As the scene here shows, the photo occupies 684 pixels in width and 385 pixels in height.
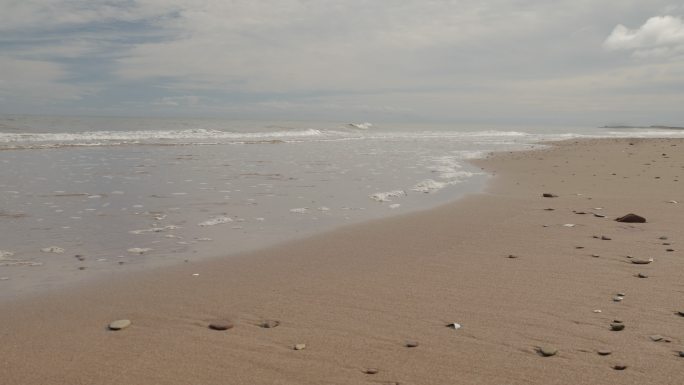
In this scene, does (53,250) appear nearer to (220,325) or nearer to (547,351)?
(220,325)

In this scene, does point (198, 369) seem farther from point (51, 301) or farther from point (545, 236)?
point (545, 236)

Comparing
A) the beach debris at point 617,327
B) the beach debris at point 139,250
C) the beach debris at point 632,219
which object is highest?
the beach debris at point 632,219

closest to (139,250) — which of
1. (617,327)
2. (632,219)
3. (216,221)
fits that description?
(216,221)

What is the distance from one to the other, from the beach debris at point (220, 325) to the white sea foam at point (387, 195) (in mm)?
5211

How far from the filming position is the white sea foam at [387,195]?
330 inches

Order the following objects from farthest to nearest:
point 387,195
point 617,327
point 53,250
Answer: point 387,195 → point 53,250 → point 617,327

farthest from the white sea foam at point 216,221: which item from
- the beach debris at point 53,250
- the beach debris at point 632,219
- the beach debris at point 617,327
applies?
the beach debris at point 632,219

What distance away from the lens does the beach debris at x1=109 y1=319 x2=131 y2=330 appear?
3.17 meters

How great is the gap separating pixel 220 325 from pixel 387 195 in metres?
5.80

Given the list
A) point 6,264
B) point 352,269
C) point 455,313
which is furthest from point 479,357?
point 6,264

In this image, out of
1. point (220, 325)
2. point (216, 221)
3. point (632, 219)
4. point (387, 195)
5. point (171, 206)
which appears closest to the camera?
point (220, 325)

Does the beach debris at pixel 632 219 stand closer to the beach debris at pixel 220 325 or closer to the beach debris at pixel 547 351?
the beach debris at pixel 547 351

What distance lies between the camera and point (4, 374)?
2592 millimetres

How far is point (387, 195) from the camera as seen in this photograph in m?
8.76
